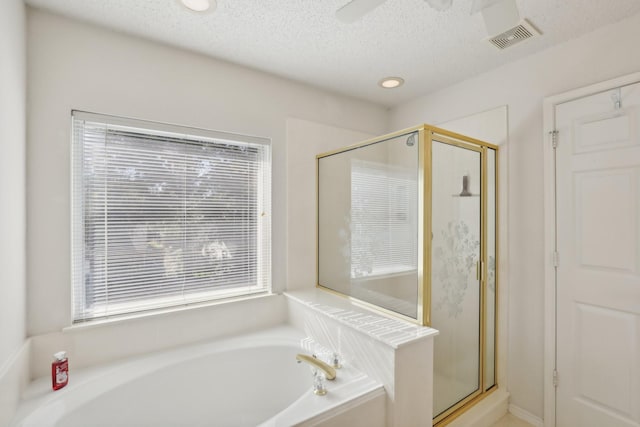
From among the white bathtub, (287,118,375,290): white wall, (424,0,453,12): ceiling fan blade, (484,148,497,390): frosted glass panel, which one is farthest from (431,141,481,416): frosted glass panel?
(287,118,375,290): white wall

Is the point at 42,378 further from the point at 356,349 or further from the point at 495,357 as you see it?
the point at 495,357

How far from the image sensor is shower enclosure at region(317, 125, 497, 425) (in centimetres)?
173

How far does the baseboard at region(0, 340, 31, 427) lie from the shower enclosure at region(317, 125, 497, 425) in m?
1.77

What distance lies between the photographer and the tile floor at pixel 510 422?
76.7 inches

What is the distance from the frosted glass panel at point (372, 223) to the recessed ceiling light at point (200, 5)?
120cm

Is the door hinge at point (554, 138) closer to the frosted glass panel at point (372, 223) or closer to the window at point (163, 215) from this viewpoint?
the frosted glass panel at point (372, 223)

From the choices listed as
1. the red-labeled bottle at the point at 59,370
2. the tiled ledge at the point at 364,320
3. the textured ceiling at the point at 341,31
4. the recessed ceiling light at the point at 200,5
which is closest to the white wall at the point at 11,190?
the red-labeled bottle at the point at 59,370

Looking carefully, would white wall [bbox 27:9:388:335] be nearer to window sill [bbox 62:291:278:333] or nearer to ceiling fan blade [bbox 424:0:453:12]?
window sill [bbox 62:291:278:333]

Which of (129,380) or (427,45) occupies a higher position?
(427,45)

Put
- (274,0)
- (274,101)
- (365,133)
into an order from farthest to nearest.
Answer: (365,133)
(274,101)
(274,0)

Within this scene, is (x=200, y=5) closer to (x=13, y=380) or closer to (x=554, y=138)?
(x=13, y=380)

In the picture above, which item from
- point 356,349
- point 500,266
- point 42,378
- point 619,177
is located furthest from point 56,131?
point 619,177

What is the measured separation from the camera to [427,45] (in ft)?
6.17

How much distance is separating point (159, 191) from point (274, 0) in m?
1.26
